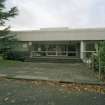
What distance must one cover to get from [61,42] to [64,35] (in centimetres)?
198

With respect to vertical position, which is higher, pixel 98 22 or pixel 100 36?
pixel 98 22

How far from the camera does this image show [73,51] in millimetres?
28297

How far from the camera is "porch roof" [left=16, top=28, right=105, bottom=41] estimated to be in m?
25.9

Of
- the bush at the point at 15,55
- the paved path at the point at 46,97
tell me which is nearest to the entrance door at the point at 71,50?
the bush at the point at 15,55

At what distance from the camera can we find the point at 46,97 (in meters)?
6.92

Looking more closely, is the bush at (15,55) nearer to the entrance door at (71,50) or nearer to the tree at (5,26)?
the tree at (5,26)

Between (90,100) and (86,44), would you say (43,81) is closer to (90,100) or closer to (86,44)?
(90,100)

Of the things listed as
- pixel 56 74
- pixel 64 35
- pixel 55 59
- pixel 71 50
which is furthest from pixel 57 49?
pixel 56 74

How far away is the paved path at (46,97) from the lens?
20.8 ft

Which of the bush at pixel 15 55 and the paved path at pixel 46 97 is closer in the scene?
the paved path at pixel 46 97

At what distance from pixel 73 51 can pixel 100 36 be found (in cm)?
436

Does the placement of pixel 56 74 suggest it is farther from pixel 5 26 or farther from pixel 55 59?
pixel 5 26

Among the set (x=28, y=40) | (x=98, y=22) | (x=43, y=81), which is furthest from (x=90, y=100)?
(x=98, y=22)

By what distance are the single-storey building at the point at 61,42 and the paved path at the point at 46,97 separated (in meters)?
17.4
